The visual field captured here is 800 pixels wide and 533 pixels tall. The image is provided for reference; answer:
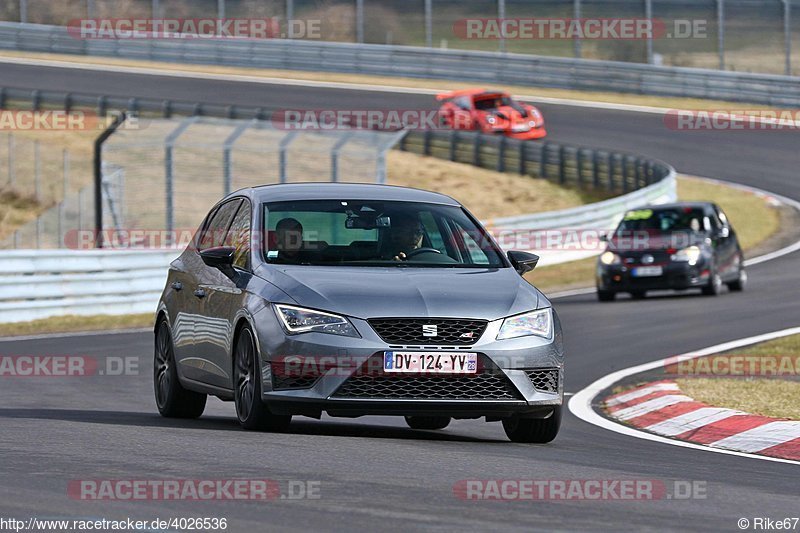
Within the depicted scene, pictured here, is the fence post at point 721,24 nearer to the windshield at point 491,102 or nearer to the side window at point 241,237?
the windshield at point 491,102

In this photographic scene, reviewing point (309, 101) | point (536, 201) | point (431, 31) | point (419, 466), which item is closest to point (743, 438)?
point (419, 466)

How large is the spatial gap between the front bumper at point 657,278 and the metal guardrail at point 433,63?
2340 cm

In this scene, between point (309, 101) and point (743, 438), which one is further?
point (309, 101)

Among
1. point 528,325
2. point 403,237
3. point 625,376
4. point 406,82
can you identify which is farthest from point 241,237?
point 406,82

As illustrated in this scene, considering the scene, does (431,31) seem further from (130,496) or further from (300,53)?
(130,496)

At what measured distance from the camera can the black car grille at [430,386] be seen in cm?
912

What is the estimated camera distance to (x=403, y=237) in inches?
399

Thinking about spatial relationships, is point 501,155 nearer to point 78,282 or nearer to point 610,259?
point 610,259

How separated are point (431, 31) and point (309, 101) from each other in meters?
5.36

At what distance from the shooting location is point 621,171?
37.4 m

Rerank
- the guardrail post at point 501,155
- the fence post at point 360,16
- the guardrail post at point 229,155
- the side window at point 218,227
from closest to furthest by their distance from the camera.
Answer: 1. the side window at point 218,227
2. the guardrail post at point 229,155
3. the guardrail post at point 501,155
4. the fence post at point 360,16

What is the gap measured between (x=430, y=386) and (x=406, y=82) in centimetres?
4335

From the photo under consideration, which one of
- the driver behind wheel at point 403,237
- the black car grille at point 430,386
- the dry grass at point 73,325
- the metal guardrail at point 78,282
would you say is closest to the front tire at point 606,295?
the metal guardrail at point 78,282

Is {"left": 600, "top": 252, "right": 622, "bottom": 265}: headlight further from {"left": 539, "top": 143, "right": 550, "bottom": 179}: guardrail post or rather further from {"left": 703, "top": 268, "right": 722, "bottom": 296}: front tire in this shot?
{"left": 539, "top": 143, "right": 550, "bottom": 179}: guardrail post
